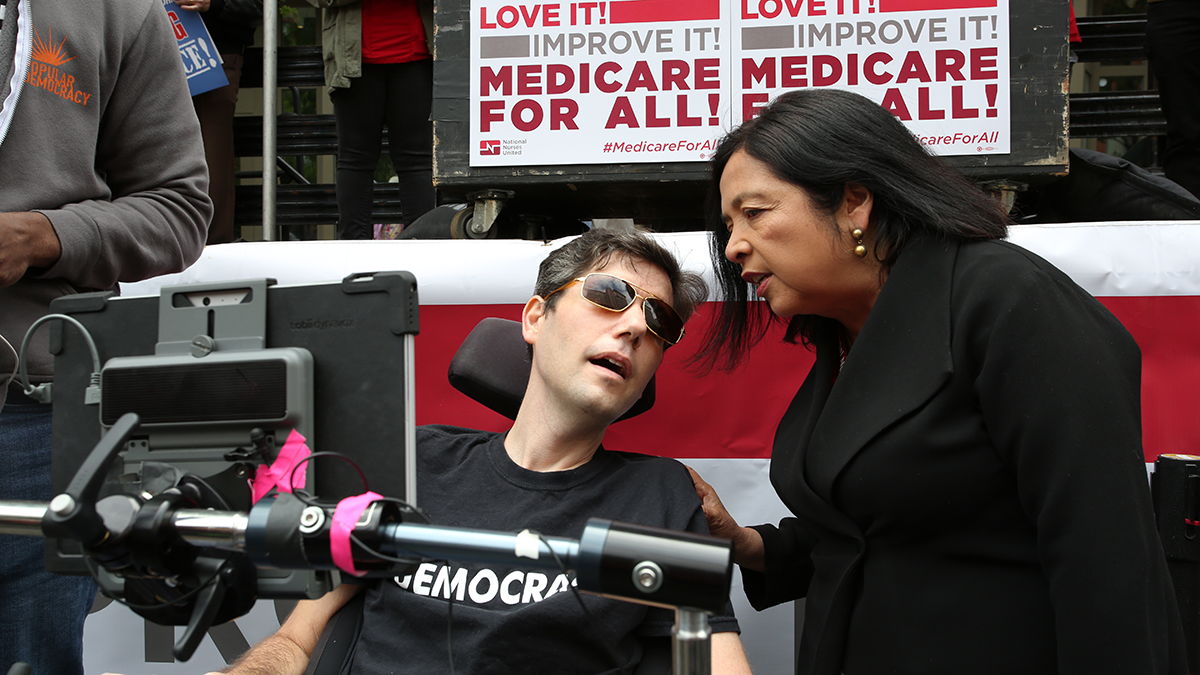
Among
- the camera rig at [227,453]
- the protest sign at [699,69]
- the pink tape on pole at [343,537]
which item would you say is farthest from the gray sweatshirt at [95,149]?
the protest sign at [699,69]

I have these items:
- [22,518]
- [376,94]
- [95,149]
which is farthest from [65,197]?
[376,94]

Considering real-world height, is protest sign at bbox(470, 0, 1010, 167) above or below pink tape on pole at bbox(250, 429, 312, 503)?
above

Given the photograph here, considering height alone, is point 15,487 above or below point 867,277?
below

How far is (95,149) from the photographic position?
171cm

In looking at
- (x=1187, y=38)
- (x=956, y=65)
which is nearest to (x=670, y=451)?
(x=956, y=65)

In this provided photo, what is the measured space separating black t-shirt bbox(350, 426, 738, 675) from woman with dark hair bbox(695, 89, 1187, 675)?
31 centimetres

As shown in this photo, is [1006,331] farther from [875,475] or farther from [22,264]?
[22,264]

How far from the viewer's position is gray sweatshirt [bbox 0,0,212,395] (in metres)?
1.55

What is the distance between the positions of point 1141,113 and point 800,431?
10.4 feet

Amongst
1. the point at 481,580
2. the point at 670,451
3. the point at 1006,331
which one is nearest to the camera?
the point at 1006,331

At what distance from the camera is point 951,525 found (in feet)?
5.03

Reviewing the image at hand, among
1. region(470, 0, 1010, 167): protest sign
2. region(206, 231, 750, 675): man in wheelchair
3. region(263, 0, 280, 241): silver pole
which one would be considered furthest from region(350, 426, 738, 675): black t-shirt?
region(263, 0, 280, 241): silver pole

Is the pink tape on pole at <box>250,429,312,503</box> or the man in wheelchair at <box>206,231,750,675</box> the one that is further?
the man in wheelchair at <box>206,231,750,675</box>

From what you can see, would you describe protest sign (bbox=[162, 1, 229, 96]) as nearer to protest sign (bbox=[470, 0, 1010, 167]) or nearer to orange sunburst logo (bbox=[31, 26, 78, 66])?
protest sign (bbox=[470, 0, 1010, 167])
